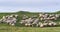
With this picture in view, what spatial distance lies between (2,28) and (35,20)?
427mm

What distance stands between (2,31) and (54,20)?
0.72 m

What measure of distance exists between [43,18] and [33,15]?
8.3 inches

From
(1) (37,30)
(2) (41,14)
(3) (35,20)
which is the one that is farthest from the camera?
(2) (41,14)

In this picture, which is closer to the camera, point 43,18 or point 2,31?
point 2,31

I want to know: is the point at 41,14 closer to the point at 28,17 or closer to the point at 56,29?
the point at 28,17

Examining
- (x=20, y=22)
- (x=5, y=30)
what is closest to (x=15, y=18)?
(x=20, y=22)

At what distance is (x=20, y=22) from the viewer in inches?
122

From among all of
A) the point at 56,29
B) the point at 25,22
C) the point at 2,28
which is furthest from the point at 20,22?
the point at 56,29

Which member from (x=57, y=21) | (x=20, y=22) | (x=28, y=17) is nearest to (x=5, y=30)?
(x=20, y=22)

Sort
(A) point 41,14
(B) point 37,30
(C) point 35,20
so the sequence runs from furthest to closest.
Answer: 1. (A) point 41,14
2. (C) point 35,20
3. (B) point 37,30

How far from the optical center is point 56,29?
2.92 m

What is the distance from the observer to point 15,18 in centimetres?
320

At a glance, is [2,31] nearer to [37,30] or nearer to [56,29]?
[37,30]

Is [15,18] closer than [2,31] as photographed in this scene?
No
